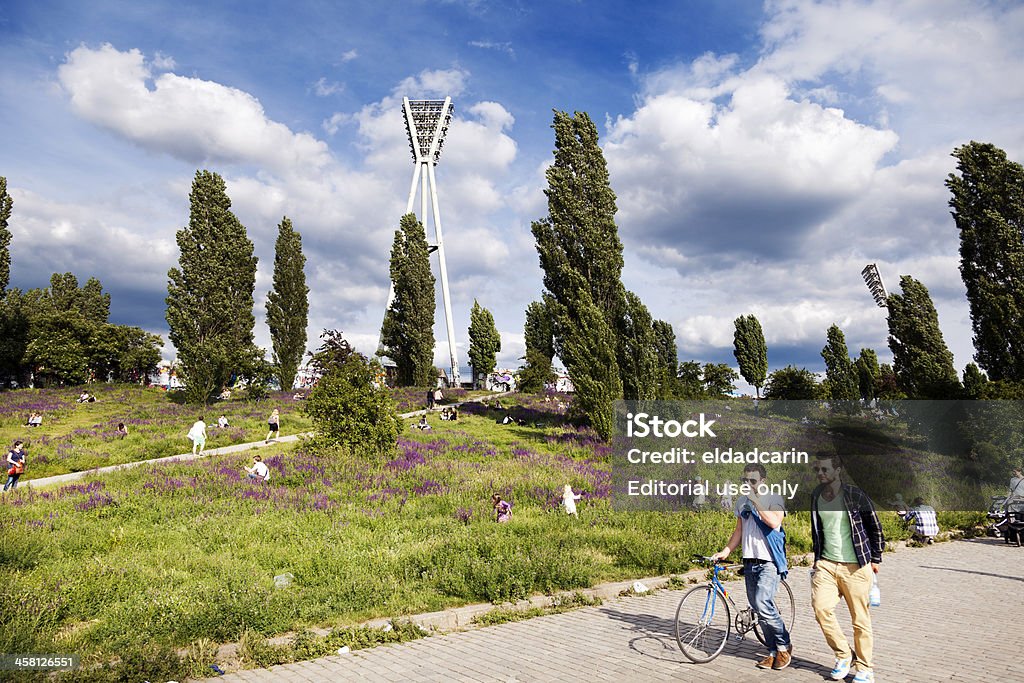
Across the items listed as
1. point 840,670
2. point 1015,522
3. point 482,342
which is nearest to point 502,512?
point 840,670

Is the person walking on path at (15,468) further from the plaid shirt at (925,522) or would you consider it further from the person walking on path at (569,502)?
the plaid shirt at (925,522)

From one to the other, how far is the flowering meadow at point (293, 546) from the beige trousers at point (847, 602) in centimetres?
434

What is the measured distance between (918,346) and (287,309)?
5194 cm

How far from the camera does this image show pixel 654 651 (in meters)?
6.81

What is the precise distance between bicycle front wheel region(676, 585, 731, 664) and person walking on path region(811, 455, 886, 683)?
109 centimetres

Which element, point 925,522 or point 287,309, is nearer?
point 925,522

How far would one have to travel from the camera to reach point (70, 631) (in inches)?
278

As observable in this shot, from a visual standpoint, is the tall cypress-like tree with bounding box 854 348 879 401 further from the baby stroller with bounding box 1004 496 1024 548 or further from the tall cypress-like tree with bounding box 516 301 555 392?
the baby stroller with bounding box 1004 496 1024 548

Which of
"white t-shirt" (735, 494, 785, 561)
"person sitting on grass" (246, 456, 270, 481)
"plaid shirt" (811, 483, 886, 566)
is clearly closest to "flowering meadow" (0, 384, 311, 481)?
"person sitting on grass" (246, 456, 270, 481)

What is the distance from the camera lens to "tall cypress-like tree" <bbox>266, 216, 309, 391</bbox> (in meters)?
52.2

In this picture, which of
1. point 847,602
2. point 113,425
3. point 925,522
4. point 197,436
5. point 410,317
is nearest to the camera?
point 847,602

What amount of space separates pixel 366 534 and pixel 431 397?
29748 mm

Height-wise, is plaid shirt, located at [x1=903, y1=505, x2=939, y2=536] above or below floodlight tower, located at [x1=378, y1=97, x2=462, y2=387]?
below

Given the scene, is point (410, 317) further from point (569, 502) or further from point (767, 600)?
point (767, 600)
